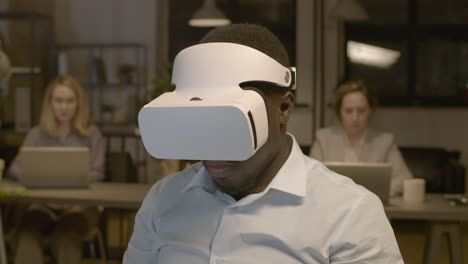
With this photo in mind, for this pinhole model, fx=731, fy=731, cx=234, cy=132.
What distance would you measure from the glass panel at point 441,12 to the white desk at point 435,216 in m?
4.39

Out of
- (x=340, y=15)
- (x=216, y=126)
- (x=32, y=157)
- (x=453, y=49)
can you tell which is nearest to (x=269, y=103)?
(x=216, y=126)

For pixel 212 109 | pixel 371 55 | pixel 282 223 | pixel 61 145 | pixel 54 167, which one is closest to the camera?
pixel 212 109

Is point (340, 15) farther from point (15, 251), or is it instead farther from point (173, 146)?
point (173, 146)

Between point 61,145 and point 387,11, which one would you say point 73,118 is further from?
point 387,11

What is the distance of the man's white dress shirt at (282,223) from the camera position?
124 cm

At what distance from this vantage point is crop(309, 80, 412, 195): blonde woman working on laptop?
3.96 meters

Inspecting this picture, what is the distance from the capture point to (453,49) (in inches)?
301

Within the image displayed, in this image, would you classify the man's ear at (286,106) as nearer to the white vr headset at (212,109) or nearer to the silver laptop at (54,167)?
the white vr headset at (212,109)

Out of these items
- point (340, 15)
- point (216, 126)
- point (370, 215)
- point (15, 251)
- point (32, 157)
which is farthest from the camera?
point (340, 15)

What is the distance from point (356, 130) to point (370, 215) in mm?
2830

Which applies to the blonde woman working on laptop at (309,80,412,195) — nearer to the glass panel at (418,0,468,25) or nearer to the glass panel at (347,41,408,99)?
the glass panel at (347,41,408,99)

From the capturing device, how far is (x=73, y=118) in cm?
418

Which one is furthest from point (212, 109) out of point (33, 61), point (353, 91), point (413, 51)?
point (413, 51)

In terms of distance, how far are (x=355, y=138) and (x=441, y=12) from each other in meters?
4.06
